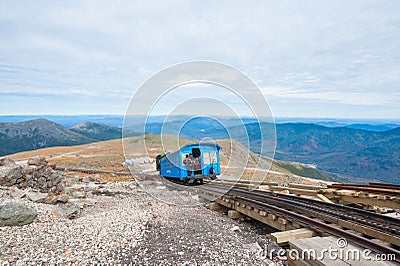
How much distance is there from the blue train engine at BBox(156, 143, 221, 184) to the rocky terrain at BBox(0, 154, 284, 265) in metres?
4.96

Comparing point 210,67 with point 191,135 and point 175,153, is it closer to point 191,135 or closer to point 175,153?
point 191,135

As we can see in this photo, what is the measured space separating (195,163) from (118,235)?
9.67 m

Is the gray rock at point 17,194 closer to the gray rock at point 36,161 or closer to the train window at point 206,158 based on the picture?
the gray rock at point 36,161

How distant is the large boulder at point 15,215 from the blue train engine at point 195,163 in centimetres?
966

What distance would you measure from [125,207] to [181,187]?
225 inches

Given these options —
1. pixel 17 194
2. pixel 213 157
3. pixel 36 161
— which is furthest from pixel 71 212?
pixel 213 157

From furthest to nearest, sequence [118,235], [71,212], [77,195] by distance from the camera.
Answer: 1. [77,195]
2. [71,212]
3. [118,235]

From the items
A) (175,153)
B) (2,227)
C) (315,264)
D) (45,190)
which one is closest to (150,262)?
(315,264)

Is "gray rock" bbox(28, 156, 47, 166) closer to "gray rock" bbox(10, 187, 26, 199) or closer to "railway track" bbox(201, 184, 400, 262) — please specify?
"gray rock" bbox(10, 187, 26, 199)

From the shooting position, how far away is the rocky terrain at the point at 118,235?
271 inches

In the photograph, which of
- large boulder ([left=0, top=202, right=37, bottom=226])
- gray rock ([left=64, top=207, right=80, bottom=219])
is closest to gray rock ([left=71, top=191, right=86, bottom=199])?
gray rock ([left=64, top=207, right=80, bottom=219])

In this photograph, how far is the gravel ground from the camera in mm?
6832

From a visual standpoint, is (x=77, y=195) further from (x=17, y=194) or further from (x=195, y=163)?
(x=195, y=163)

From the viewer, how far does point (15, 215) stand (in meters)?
8.57
